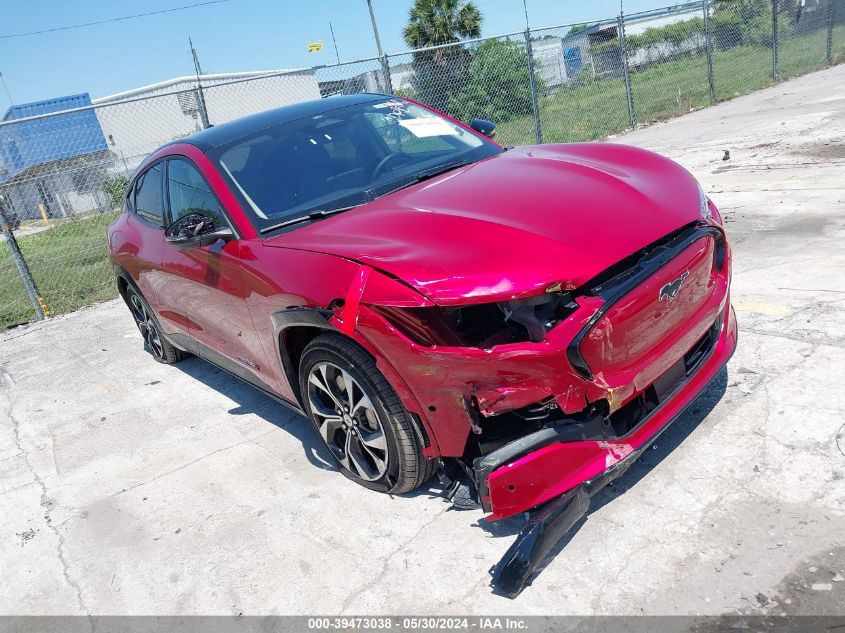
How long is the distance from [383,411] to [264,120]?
2159 millimetres

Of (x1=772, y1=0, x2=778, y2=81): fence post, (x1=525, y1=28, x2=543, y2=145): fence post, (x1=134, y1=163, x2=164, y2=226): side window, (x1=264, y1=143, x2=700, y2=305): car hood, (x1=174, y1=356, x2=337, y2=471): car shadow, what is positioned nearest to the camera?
(x1=264, y1=143, x2=700, y2=305): car hood

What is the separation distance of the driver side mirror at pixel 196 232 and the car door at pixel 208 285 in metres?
0.03

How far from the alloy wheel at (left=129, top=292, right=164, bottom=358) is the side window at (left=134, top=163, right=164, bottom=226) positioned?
805 mm

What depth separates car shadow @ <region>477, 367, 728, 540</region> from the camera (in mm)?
2750

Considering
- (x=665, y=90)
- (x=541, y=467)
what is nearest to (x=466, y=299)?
(x=541, y=467)

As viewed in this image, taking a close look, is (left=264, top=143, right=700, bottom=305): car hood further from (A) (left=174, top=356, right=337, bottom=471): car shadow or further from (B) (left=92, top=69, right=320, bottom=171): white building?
(B) (left=92, top=69, right=320, bottom=171): white building

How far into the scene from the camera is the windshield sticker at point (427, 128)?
13.8ft

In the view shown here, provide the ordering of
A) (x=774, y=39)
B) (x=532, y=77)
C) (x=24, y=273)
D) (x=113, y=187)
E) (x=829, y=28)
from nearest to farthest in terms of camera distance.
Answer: (x=24, y=273), (x=113, y=187), (x=532, y=77), (x=774, y=39), (x=829, y=28)

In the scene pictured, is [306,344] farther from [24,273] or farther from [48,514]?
[24,273]

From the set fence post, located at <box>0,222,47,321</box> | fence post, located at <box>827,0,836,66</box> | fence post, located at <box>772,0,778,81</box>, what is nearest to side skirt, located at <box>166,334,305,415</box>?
fence post, located at <box>0,222,47,321</box>

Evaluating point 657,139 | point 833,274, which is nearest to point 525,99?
point 657,139

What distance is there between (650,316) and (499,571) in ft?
3.47

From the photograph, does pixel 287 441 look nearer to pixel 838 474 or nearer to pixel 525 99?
pixel 838 474

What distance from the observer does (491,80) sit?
42.4 feet
